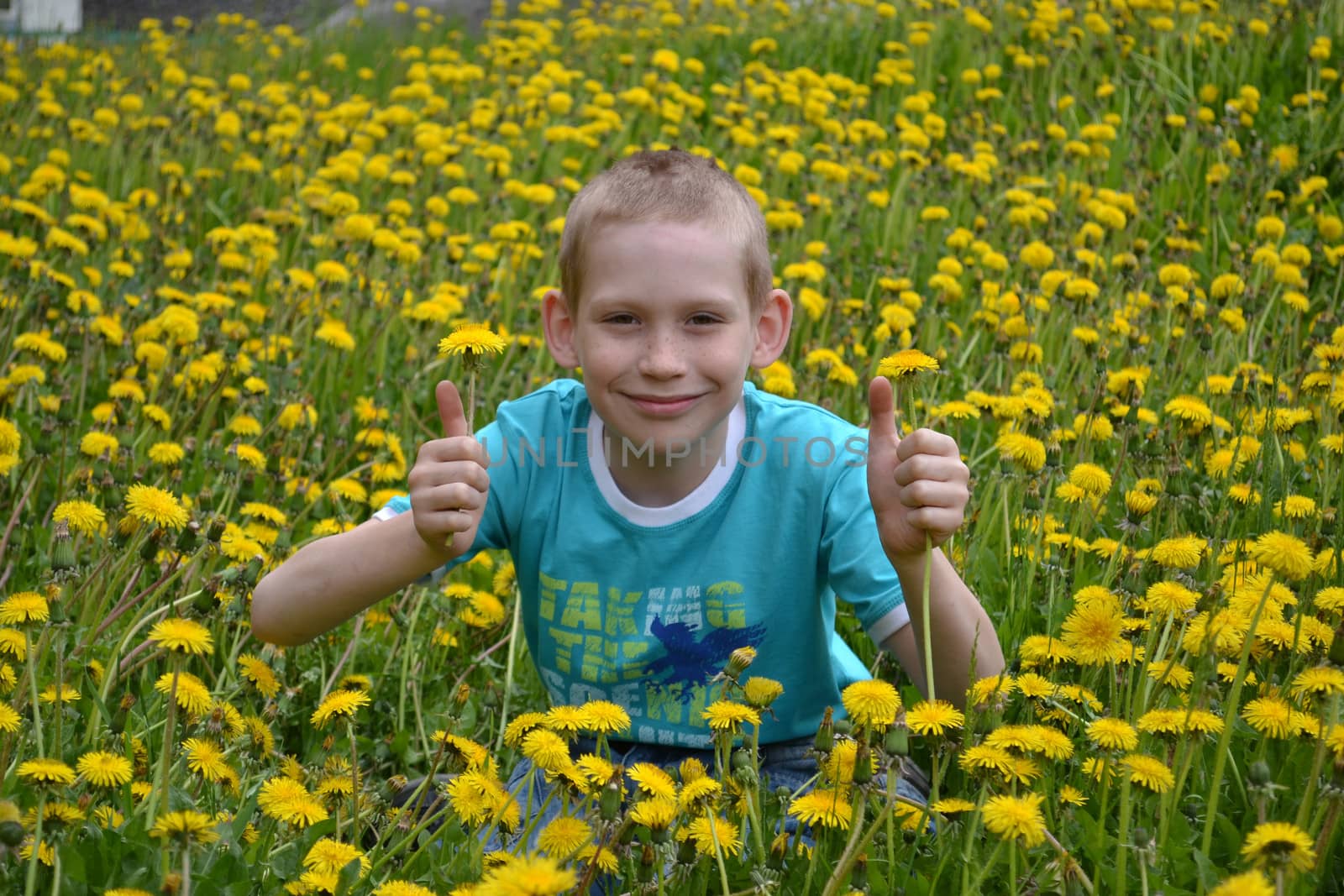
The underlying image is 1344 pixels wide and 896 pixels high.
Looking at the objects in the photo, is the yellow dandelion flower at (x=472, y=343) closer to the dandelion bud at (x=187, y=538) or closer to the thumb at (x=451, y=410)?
the thumb at (x=451, y=410)

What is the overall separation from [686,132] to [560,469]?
11.9 feet

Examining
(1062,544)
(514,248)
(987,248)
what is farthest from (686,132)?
(1062,544)

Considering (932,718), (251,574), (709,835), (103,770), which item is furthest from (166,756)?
(932,718)

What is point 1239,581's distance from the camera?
199 centimetres

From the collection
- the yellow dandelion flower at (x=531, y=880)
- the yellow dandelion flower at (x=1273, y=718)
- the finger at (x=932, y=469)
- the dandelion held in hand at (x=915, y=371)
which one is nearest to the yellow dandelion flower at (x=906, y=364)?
the dandelion held in hand at (x=915, y=371)

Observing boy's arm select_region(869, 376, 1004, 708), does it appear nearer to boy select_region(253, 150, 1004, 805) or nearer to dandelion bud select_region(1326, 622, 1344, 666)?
boy select_region(253, 150, 1004, 805)

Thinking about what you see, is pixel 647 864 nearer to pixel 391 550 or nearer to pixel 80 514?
pixel 391 550

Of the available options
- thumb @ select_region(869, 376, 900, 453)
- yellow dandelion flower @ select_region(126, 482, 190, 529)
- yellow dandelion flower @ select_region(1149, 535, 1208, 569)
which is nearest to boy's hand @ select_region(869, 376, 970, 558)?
thumb @ select_region(869, 376, 900, 453)

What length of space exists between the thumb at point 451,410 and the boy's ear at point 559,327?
0.36 m

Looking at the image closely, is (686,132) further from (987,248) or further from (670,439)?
(670,439)

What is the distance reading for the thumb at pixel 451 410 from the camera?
175 cm

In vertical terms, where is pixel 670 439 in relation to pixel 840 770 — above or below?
above

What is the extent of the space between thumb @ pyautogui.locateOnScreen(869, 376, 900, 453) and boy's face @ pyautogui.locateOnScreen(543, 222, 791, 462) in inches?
12.1

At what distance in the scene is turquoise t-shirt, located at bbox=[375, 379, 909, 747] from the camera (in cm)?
207
